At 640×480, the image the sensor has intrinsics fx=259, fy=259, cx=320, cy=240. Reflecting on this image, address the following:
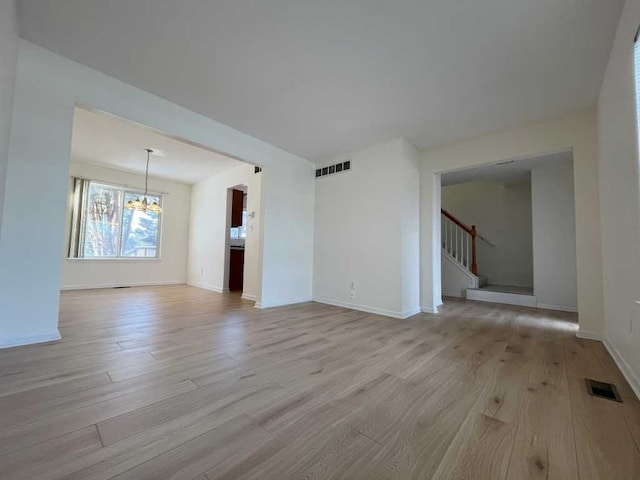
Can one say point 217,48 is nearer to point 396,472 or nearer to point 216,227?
point 396,472

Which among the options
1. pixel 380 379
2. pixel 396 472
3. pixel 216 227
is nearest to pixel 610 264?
pixel 380 379

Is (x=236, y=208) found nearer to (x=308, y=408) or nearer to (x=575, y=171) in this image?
(x=308, y=408)

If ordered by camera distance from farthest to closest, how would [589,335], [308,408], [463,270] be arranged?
[463,270]
[589,335]
[308,408]

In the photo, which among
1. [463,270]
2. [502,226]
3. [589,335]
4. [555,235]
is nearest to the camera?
[589,335]

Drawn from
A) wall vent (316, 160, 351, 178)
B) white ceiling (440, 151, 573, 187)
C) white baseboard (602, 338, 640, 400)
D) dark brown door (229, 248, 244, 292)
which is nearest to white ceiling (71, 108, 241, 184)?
wall vent (316, 160, 351, 178)

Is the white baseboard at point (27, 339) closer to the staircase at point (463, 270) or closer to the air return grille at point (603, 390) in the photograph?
the air return grille at point (603, 390)

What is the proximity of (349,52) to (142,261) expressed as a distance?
6.18 m

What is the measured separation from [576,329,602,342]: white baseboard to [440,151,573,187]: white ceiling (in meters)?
2.56

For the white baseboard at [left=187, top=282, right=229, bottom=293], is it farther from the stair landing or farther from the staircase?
the stair landing

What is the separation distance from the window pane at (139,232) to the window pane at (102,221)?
15cm

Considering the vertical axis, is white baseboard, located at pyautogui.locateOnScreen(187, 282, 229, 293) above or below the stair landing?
below

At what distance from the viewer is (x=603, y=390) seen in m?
1.58

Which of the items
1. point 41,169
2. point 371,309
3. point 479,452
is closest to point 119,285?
point 41,169

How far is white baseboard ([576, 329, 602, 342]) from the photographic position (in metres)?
2.63
